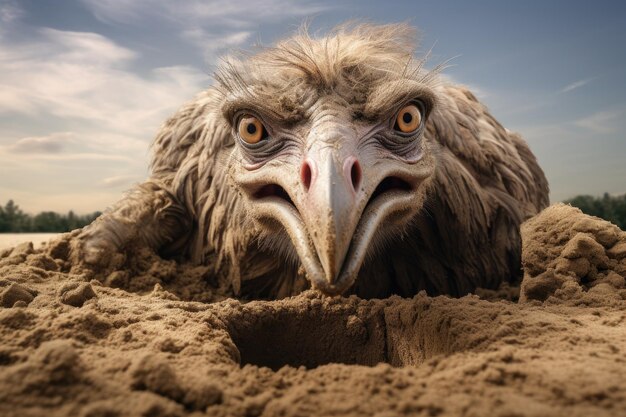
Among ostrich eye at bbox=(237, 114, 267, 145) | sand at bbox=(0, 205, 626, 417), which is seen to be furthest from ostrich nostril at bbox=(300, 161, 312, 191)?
ostrich eye at bbox=(237, 114, 267, 145)

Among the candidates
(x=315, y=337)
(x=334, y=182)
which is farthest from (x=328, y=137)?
(x=315, y=337)

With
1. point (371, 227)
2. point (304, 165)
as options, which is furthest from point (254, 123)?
point (371, 227)

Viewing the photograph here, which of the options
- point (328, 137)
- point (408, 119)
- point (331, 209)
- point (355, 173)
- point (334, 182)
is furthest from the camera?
point (408, 119)

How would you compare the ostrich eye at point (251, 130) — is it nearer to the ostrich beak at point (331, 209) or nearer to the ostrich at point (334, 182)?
the ostrich at point (334, 182)

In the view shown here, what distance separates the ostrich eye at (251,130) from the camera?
362 centimetres

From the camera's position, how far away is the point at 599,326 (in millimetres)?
2426

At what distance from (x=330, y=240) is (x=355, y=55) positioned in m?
1.66

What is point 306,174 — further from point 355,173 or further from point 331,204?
point 331,204

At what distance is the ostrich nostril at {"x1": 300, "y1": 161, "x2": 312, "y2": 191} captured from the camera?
2791 mm

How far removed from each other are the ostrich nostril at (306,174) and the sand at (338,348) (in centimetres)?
68

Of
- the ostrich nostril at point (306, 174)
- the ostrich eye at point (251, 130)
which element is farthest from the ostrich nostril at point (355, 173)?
the ostrich eye at point (251, 130)

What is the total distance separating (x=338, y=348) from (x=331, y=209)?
880 millimetres

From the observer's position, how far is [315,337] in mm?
3041

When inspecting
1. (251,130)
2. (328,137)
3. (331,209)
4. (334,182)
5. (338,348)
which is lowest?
(338,348)
